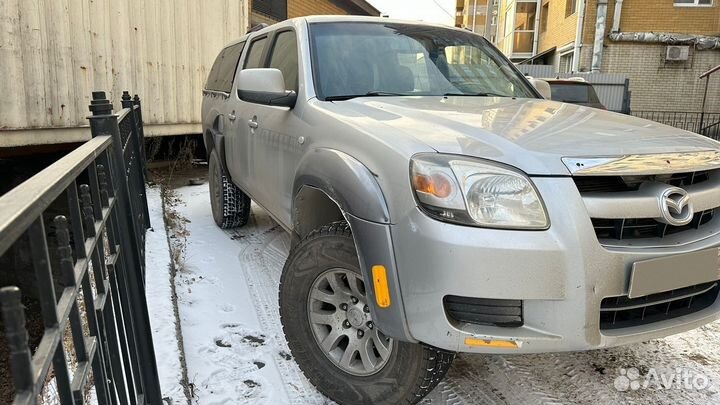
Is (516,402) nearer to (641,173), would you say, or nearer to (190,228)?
(641,173)

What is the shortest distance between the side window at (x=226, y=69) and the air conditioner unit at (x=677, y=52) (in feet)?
57.4

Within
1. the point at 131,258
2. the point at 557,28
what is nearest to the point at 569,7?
the point at 557,28

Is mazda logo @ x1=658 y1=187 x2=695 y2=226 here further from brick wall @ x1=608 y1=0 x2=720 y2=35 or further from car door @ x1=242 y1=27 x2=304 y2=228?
brick wall @ x1=608 y1=0 x2=720 y2=35

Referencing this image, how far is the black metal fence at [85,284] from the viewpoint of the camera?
975mm

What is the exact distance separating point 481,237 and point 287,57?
2.26 meters

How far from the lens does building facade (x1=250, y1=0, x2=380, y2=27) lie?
46.3 feet

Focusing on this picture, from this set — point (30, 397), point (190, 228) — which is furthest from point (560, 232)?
point (190, 228)

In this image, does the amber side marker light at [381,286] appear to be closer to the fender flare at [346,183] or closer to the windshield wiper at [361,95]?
the fender flare at [346,183]

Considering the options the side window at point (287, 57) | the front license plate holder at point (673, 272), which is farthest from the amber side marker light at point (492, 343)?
the side window at point (287, 57)

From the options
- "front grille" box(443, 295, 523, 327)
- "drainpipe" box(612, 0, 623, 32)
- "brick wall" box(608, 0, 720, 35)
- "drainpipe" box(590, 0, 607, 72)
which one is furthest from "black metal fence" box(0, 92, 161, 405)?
"brick wall" box(608, 0, 720, 35)

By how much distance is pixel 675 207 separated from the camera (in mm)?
2064

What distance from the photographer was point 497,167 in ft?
6.52

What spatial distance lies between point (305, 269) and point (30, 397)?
1.58 metres

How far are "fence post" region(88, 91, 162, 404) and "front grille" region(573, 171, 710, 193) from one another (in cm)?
183
